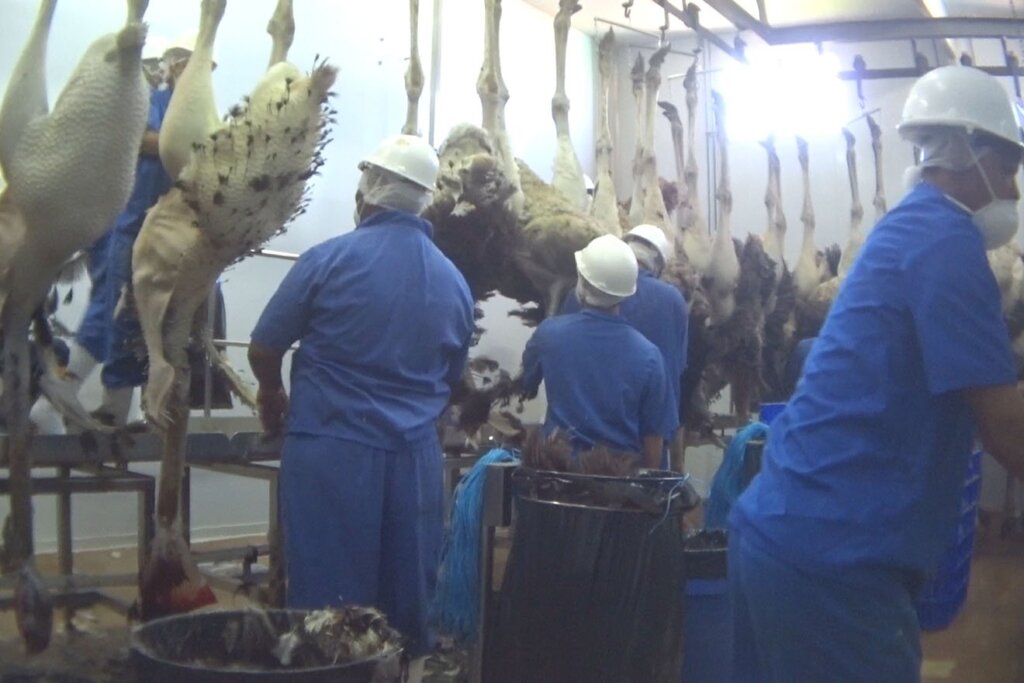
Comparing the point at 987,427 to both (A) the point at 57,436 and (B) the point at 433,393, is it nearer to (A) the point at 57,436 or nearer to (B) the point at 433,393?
(B) the point at 433,393

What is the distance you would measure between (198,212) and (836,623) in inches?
75.3

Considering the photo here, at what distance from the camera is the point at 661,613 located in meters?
2.84

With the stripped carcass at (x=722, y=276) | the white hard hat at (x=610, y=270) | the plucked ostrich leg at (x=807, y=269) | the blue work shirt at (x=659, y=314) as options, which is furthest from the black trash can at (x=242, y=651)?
the plucked ostrich leg at (x=807, y=269)

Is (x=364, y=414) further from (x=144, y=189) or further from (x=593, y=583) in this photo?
(x=144, y=189)

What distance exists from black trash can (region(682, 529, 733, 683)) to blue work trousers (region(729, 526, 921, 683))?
119cm

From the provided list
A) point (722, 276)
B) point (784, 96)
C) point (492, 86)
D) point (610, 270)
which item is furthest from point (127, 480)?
point (784, 96)

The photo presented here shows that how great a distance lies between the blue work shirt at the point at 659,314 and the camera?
463 cm

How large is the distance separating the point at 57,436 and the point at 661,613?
1.79 m

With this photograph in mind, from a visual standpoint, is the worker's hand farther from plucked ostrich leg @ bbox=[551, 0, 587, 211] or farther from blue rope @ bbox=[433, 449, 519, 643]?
plucked ostrich leg @ bbox=[551, 0, 587, 211]

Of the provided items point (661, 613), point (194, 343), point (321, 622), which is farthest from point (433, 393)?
point (321, 622)

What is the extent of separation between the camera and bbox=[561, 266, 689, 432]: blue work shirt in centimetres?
463

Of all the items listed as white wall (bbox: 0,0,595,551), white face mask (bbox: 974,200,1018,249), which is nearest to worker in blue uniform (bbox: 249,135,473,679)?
white face mask (bbox: 974,200,1018,249)

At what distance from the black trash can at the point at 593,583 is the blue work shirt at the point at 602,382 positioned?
0.98 meters

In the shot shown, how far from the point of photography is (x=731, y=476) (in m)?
4.39
